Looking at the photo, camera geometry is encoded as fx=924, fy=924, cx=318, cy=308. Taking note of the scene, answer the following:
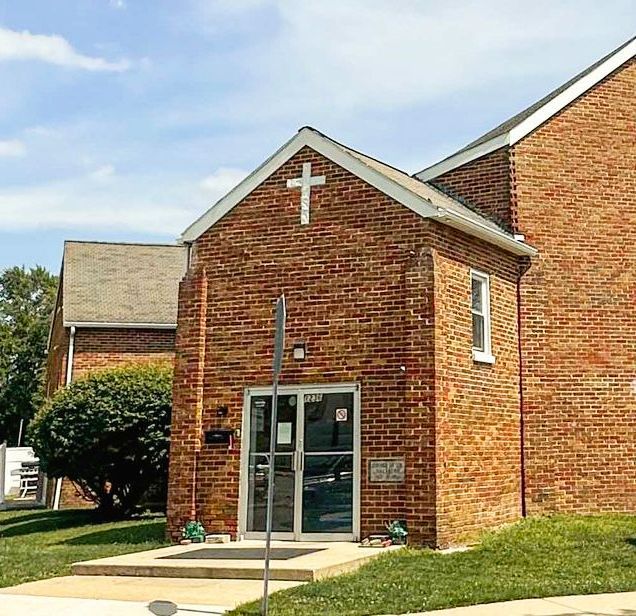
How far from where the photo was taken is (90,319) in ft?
83.0

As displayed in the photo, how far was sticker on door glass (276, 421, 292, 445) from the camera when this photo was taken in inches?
547

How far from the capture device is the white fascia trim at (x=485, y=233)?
13.6 metres

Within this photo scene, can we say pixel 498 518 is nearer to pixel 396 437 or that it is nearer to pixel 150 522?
pixel 396 437

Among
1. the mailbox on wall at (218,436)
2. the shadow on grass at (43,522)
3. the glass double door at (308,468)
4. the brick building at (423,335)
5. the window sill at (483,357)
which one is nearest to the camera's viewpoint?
the brick building at (423,335)

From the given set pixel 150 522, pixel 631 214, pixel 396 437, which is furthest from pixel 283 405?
pixel 631 214

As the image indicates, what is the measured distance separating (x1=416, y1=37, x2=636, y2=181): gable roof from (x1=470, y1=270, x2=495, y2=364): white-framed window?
2.89m

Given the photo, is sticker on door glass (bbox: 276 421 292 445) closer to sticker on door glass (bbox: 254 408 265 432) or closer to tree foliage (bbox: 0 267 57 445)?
sticker on door glass (bbox: 254 408 265 432)

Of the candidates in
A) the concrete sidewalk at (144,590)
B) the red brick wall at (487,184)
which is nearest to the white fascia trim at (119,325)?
the red brick wall at (487,184)

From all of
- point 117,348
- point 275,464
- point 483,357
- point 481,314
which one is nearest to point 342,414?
point 275,464

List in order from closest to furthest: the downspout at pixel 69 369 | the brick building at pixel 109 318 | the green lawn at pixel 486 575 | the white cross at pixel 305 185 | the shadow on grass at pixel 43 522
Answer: the green lawn at pixel 486 575 < the white cross at pixel 305 185 < the shadow on grass at pixel 43 522 < the downspout at pixel 69 369 < the brick building at pixel 109 318

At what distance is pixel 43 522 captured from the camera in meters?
20.2

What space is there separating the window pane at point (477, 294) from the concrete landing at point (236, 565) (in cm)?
415

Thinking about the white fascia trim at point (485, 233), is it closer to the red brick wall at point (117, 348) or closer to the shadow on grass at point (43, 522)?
the shadow on grass at point (43, 522)

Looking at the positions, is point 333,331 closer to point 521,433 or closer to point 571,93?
point 521,433
